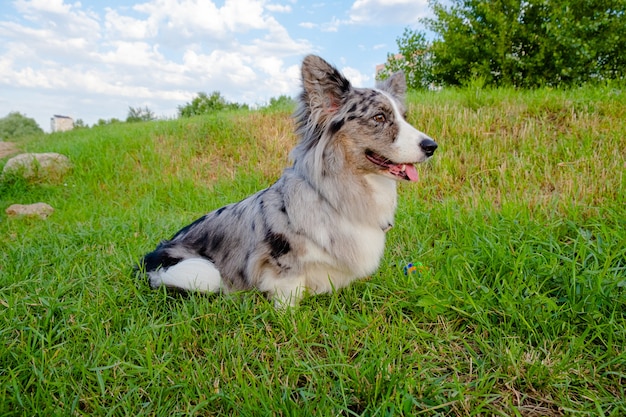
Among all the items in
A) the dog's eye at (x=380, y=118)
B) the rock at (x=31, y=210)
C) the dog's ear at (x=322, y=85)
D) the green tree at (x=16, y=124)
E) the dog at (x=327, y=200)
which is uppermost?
the dog's ear at (x=322, y=85)

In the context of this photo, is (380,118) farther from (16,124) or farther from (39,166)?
(16,124)

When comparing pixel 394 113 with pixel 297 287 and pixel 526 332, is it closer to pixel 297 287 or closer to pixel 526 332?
pixel 297 287

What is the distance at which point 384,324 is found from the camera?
7.84 feet

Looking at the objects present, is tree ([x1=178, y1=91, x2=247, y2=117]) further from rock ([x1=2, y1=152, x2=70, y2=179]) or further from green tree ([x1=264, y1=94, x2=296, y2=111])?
rock ([x1=2, y1=152, x2=70, y2=179])

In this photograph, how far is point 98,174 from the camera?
7.43 metres

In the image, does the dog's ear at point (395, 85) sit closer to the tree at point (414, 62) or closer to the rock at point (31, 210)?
the rock at point (31, 210)

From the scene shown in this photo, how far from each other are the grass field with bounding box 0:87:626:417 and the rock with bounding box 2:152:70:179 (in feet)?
11.5

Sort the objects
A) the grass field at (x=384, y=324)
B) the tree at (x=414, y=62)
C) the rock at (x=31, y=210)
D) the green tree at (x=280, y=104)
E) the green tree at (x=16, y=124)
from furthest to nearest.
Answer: the green tree at (x=16, y=124) < the tree at (x=414, y=62) < the green tree at (x=280, y=104) < the rock at (x=31, y=210) < the grass field at (x=384, y=324)

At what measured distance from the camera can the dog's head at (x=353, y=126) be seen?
8.04 ft

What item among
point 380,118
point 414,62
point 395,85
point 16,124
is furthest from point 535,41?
point 16,124

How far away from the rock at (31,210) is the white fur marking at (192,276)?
412 cm

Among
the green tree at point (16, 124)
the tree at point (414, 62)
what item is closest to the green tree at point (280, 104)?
the tree at point (414, 62)

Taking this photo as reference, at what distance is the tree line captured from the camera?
9.21 m

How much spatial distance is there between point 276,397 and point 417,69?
1274cm
